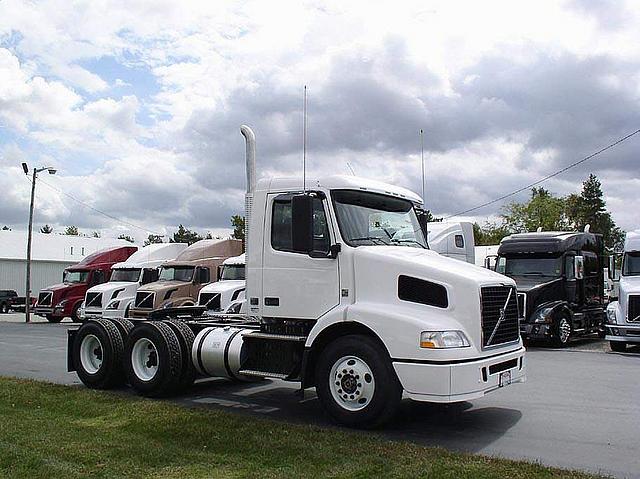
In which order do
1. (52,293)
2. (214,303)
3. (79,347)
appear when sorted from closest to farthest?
(79,347) → (214,303) → (52,293)

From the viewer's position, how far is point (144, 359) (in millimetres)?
10289

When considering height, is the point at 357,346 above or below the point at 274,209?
below

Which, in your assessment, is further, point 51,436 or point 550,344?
point 550,344

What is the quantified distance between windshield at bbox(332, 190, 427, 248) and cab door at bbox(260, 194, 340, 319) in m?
0.22

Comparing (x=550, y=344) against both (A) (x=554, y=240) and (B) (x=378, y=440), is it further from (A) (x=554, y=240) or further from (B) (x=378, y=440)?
(B) (x=378, y=440)

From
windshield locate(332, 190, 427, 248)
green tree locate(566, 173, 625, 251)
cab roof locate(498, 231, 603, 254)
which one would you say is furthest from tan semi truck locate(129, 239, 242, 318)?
green tree locate(566, 173, 625, 251)

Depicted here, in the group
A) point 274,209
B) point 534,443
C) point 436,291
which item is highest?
point 274,209

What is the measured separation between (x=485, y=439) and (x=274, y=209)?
12.1 ft

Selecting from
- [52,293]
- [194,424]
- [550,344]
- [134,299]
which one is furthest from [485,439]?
[52,293]

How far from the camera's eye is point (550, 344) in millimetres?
18219

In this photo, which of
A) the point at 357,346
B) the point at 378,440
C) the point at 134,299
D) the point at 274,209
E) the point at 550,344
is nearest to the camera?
the point at 378,440

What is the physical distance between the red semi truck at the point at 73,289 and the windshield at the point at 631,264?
2124 cm

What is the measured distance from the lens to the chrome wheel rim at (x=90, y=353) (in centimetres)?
1087

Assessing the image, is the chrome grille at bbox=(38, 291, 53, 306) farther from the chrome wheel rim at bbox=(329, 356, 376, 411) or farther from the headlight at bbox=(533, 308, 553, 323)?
the chrome wheel rim at bbox=(329, 356, 376, 411)
